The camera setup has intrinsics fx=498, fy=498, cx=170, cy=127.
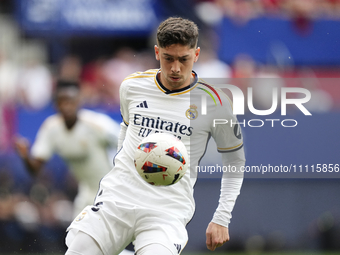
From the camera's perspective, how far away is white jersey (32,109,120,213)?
6.77m

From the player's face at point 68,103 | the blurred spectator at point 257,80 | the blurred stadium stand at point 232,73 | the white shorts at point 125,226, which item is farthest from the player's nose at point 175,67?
the player's face at point 68,103

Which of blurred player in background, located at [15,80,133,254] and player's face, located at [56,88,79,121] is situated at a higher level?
player's face, located at [56,88,79,121]

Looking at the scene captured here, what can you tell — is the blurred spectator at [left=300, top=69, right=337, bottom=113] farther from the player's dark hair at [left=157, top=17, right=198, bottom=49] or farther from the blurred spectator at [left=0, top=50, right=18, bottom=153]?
the blurred spectator at [left=0, top=50, right=18, bottom=153]

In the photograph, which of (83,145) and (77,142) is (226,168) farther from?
(77,142)

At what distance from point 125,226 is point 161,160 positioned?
0.56 meters

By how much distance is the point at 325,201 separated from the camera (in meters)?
7.44

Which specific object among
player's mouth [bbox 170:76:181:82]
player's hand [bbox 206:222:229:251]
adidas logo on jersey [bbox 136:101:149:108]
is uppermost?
player's mouth [bbox 170:76:181:82]

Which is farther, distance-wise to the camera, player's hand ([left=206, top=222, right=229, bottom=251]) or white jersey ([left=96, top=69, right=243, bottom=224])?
player's hand ([left=206, top=222, right=229, bottom=251])

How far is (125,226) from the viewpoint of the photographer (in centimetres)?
354

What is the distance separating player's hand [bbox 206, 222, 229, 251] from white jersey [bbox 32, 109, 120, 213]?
3022 mm

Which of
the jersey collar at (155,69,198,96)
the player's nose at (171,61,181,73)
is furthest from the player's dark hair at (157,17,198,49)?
the jersey collar at (155,69,198,96)

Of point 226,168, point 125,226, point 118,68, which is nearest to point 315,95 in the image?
point 118,68

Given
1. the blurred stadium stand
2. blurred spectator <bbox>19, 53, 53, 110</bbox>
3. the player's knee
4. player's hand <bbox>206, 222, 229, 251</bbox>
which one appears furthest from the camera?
blurred spectator <bbox>19, 53, 53, 110</bbox>

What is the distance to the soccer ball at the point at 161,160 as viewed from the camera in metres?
3.41
